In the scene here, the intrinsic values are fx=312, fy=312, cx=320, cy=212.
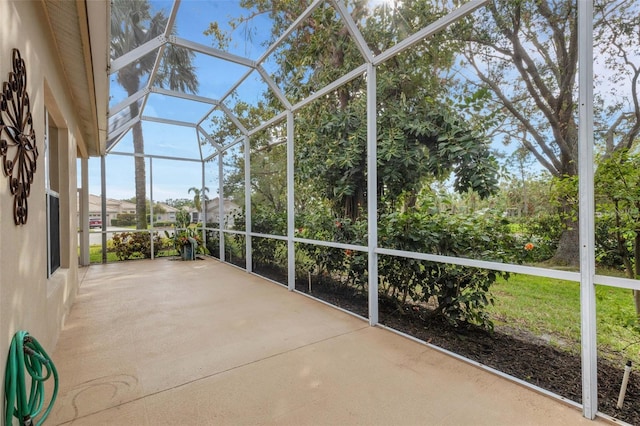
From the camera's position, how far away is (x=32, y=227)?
2051 mm

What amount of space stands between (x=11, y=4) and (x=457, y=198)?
331 cm

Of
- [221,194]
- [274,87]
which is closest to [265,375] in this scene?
[274,87]

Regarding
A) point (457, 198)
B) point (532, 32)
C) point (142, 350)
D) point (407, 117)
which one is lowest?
point (142, 350)

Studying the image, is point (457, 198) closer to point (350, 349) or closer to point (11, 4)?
point (350, 349)

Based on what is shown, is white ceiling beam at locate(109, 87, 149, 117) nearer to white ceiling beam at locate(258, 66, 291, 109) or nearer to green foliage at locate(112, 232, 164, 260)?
white ceiling beam at locate(258, 66, 291, 109)

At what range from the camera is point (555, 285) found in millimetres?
2572

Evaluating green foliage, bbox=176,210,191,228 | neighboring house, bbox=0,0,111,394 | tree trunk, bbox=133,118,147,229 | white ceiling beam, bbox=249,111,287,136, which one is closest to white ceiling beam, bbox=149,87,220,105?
white ceiling beam, bbox=249,111,287,136

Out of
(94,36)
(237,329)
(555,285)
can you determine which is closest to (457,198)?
(555,285)

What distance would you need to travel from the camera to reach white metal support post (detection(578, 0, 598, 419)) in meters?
1.84

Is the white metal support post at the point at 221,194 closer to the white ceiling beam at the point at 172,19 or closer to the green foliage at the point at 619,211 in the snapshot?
the white ceiling beam at the point at 172,19

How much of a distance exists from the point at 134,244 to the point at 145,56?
562 centimetres

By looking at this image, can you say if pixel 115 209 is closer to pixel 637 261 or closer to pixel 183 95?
pixel 183 95

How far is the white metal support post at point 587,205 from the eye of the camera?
1.84 m

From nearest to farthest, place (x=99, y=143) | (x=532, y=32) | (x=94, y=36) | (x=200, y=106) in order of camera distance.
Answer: (x=532, y=32), (x=94, y=36), (x=99, y=143), (x=200, y=106)
